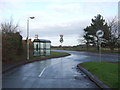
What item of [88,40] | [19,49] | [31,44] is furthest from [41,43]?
[88,40]

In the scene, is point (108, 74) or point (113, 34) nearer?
point (108, 74)

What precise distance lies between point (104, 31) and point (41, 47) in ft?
70.0

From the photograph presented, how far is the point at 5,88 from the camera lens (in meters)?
8.09

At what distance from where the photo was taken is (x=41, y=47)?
31.8 metres

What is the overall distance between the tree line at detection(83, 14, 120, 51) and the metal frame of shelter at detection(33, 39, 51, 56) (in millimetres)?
19573

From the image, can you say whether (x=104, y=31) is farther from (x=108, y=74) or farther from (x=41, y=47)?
(x=108, y=74)

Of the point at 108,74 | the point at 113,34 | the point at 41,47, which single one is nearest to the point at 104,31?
the point at 113,34

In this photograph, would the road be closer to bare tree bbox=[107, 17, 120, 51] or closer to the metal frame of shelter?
the metal frame of shelter

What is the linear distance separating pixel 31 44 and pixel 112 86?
2465 cm

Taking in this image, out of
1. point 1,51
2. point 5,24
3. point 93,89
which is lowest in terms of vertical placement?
point 93,89

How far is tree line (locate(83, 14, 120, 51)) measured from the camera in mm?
46094

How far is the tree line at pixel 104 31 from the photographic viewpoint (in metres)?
46.1

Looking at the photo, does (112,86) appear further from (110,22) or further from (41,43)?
(110,22)

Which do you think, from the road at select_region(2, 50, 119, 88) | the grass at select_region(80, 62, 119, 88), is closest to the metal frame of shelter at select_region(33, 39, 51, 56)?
the road at select_region(2, 50, 119, 88)
